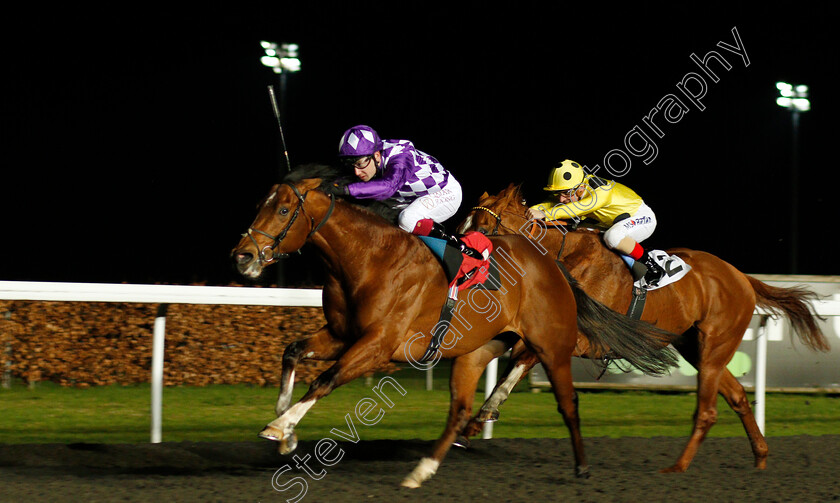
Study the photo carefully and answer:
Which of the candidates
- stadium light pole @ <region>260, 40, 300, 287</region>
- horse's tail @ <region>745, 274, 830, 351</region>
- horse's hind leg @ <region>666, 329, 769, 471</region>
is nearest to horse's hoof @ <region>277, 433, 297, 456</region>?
horse's hind leg @ <region>666, 329, 769, 471</region>

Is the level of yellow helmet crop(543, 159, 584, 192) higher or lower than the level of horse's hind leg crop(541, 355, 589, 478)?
higher

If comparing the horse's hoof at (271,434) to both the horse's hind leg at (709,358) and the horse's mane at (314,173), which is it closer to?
the horse's mane at (314,173)

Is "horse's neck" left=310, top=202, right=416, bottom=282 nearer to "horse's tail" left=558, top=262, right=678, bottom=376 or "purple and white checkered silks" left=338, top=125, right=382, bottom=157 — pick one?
"purple and white checkered silks" left=338, top=125, right=382, bottom=157

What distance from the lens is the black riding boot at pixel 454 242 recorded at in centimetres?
397

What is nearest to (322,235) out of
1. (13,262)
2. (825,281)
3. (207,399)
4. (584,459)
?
(584,459)

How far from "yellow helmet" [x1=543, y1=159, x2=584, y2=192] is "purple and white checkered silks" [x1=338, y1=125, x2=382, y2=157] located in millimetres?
1488

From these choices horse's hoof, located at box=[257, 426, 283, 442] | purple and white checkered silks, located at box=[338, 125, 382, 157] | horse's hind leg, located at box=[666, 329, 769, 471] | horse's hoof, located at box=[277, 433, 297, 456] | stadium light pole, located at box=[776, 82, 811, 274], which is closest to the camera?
horse's hoof, located at box=[257, 426, 283, 442]

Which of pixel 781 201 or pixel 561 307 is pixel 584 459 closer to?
pixel 561 307

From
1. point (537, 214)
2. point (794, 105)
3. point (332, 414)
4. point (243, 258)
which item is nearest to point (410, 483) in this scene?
point (243, 258)

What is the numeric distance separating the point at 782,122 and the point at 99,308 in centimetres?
2655

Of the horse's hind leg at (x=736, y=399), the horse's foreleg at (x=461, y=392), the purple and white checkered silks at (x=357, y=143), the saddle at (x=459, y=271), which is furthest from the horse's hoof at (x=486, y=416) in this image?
the purple and white checkered silks at (x=357, y=143)

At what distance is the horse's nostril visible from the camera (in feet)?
11.0

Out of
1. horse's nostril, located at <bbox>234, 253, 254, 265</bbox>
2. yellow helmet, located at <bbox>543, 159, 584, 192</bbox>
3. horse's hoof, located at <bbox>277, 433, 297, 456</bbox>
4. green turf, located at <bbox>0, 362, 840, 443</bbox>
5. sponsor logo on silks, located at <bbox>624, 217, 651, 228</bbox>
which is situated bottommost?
A: green turf, located at <bbox>0, 362, 840, 443</bbox>

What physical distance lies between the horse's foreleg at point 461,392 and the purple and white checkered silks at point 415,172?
2.60 ft
